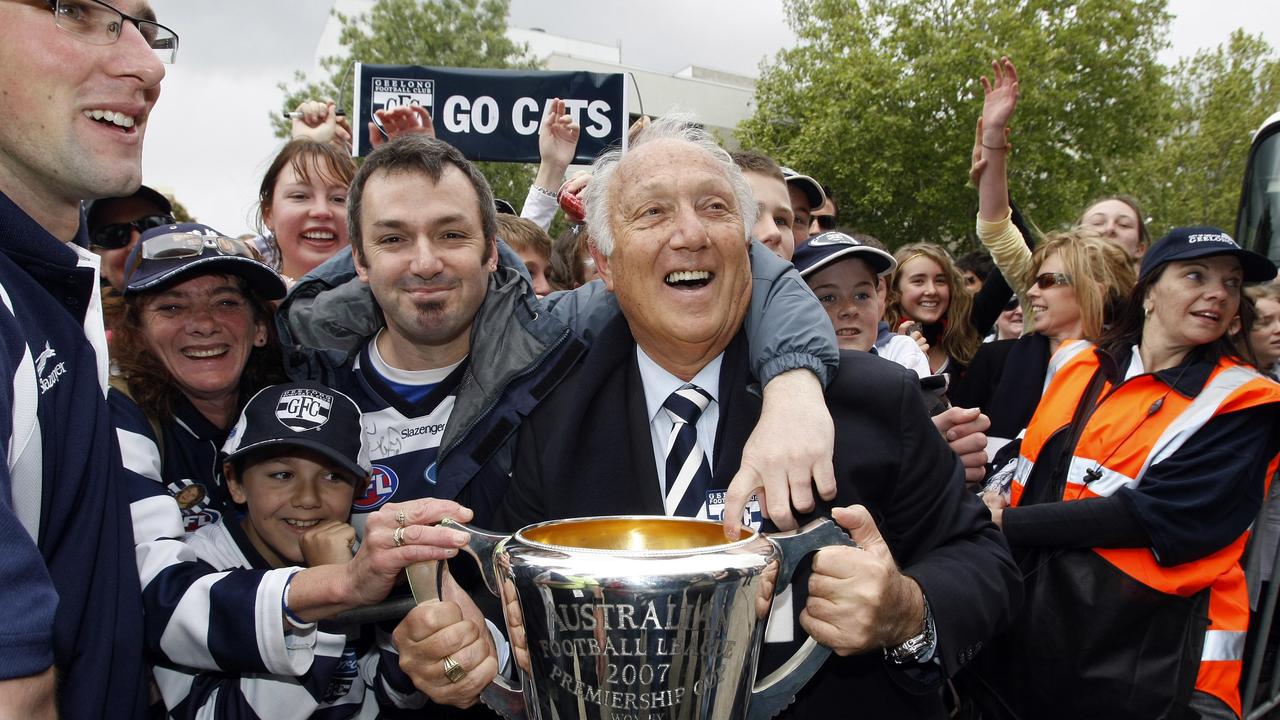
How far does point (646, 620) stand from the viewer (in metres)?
1.27

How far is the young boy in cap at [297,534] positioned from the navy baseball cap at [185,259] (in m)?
0.42

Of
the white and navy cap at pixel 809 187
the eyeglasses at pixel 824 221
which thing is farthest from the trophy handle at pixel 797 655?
the eyeglasses at pixel 824 221

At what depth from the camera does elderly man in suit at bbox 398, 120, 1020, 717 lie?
181 cm

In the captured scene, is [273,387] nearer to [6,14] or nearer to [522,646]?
[6,14]

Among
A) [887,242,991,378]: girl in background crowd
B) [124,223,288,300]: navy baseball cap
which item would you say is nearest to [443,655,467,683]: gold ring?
[124,223,288,300]: navy baseball cap

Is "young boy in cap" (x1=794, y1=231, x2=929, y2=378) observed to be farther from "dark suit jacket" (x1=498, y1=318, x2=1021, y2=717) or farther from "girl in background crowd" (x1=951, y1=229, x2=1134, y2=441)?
"dark suit jacket" (x1=498, y1=318, x2=1021, y2=717)

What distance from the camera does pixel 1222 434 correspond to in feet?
9.90

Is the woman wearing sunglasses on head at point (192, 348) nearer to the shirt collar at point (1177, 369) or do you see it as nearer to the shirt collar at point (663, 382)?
the shirt collar at point (663, 382)

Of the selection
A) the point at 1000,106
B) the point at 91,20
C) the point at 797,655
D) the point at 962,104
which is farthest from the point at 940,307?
the point at 962,104

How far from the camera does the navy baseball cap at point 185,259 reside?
234cm

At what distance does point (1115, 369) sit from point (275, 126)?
22.6m

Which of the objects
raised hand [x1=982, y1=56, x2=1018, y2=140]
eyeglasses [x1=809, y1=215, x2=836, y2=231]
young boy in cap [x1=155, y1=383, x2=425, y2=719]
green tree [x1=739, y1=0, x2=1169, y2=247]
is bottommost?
young boy in cap [x1=155, y1=383, x2=425, y2=719]

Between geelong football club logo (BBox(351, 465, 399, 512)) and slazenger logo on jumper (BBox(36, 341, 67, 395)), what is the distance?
105cm

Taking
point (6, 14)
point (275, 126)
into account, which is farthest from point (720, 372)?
point (275, 126)
